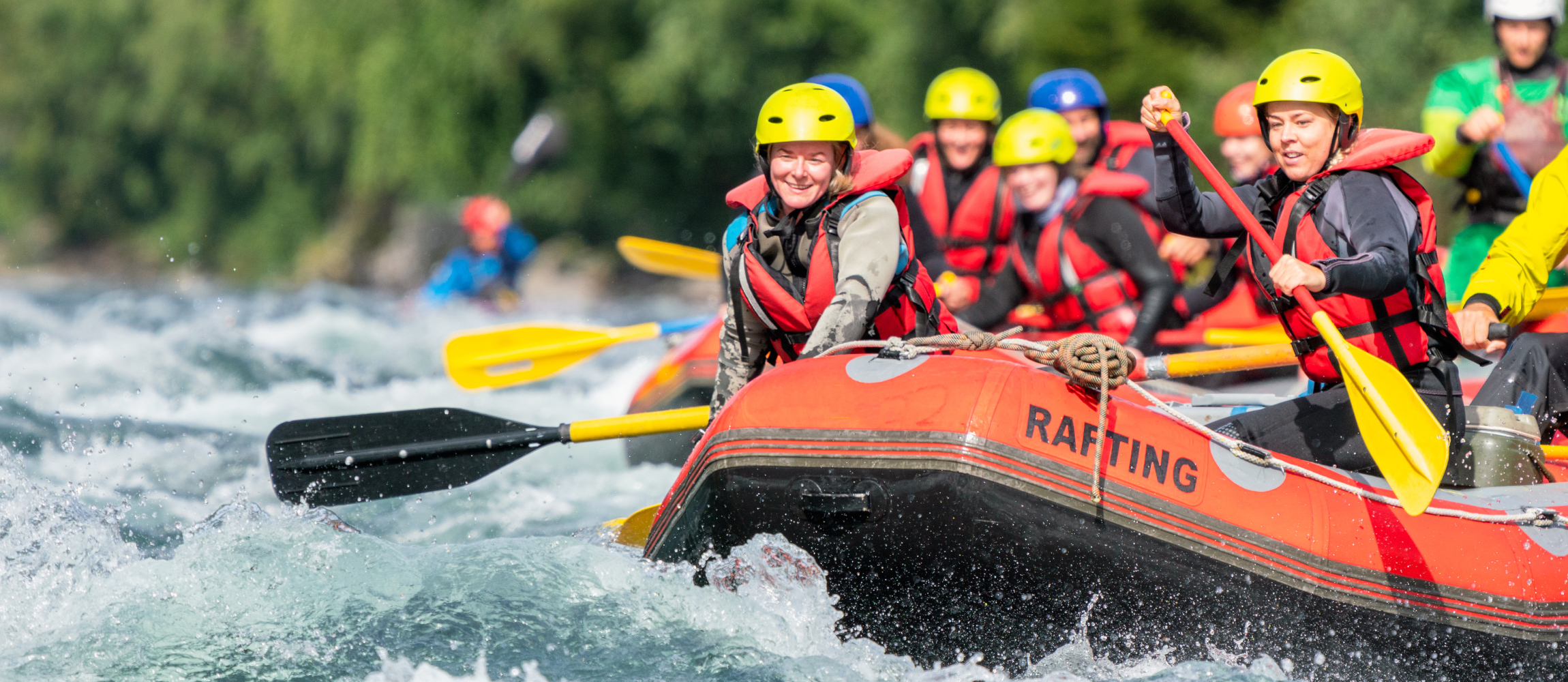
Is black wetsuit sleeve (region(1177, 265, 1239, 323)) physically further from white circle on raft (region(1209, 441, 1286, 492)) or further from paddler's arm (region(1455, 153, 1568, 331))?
white circle on raft (region(1209, 441, 1286, 492))

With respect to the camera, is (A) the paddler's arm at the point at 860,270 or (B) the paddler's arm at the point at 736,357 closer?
(A) the paddler's arm at the point at 860,270

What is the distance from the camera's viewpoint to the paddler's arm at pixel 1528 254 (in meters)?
3.79

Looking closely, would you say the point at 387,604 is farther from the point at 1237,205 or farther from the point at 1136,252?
the point at 1136,252

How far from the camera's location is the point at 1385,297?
334cm

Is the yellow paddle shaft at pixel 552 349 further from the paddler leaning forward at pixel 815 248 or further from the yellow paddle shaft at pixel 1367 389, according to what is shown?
the yellow paddle shaft at pixel 1367 389

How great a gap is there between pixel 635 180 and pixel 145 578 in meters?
16.2

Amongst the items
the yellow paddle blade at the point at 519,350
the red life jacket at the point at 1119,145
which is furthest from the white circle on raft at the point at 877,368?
the red life jacket at the point at 1119,145

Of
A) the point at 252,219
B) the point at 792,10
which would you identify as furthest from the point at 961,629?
the point at 252,219

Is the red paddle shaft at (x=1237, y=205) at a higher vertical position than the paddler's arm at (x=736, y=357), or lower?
higher

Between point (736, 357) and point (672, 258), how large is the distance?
12.9ft

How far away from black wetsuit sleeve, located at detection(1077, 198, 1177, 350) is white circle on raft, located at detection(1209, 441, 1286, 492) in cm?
249

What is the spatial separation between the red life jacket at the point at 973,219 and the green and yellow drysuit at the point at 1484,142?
1822 mm

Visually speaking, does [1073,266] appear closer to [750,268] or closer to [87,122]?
[750,268]

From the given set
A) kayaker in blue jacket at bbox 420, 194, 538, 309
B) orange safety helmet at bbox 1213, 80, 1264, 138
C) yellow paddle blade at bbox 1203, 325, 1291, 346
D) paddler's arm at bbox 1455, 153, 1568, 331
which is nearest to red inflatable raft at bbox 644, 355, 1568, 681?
paddler's arm at bbox 1455, 153, 1568, 331
